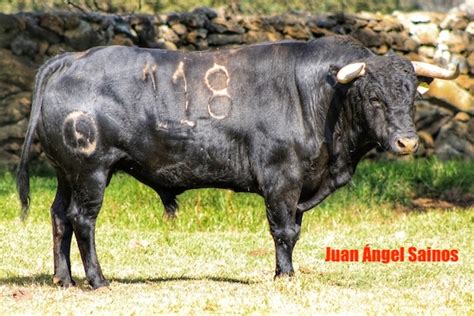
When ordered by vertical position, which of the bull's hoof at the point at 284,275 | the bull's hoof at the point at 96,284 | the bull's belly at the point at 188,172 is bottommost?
the bull's hoof at the point at 284,275

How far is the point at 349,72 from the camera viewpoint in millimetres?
7941

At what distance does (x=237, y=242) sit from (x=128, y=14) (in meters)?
6.01

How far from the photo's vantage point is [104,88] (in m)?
8.12

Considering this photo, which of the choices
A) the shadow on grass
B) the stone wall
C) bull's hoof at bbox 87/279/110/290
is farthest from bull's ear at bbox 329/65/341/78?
the stone wall

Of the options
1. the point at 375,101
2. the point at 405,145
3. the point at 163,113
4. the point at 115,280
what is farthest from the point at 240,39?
the point at 405,145

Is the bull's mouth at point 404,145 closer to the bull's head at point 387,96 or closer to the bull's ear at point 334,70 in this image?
the bull's head at point 387,96

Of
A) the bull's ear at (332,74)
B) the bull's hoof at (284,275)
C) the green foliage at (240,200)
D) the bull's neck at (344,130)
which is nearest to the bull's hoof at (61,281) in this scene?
the bull's hoof at (284,275)

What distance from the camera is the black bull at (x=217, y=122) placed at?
317 inches

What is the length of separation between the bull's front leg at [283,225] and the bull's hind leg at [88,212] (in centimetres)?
123

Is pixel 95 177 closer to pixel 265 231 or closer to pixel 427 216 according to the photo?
pixel 265 231

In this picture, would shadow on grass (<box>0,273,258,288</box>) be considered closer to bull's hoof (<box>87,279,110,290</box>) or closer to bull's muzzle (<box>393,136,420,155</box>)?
bull's hoof (<box>87,279,110,290</box>)

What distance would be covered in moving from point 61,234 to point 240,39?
7.95 meters

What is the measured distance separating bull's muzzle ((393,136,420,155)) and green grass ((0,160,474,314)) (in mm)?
1032

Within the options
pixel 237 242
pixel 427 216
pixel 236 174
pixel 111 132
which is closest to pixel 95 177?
pixel 111 132
